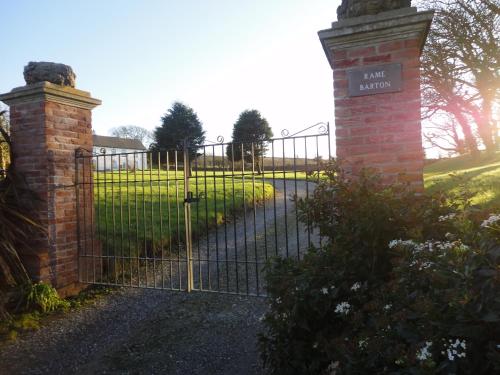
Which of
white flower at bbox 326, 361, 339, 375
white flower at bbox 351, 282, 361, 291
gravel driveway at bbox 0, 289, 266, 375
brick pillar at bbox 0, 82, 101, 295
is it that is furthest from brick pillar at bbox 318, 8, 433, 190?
brick pillar at bbox 0, 82, 101, 295

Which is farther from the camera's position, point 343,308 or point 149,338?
point 149,338

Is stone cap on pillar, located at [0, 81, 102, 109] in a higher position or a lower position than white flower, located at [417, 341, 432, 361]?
higher

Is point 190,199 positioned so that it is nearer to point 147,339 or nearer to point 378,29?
point 147,339

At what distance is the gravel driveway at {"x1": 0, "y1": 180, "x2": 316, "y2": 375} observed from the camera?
3.48 m

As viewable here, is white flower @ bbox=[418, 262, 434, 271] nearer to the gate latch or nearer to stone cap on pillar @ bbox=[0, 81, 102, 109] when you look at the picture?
the gate latch

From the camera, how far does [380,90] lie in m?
3.38

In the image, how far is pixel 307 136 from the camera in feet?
13.9

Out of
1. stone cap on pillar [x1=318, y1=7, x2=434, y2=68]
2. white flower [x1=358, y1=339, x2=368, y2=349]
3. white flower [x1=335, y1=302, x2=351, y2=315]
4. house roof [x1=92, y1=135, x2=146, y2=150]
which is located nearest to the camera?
white flower [x1=358, y1=339, x2=368, y2=349]

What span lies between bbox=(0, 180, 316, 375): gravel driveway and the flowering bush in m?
0.80

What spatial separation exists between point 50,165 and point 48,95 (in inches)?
33.9

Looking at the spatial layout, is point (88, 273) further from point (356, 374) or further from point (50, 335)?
point (356, 374)

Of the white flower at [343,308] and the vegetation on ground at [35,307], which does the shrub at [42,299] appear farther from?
the white flower at [343,308]

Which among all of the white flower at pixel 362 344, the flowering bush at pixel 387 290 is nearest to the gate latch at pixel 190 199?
the flowering bush at pixel 387 290

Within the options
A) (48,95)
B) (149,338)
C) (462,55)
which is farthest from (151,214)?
(462,55)
